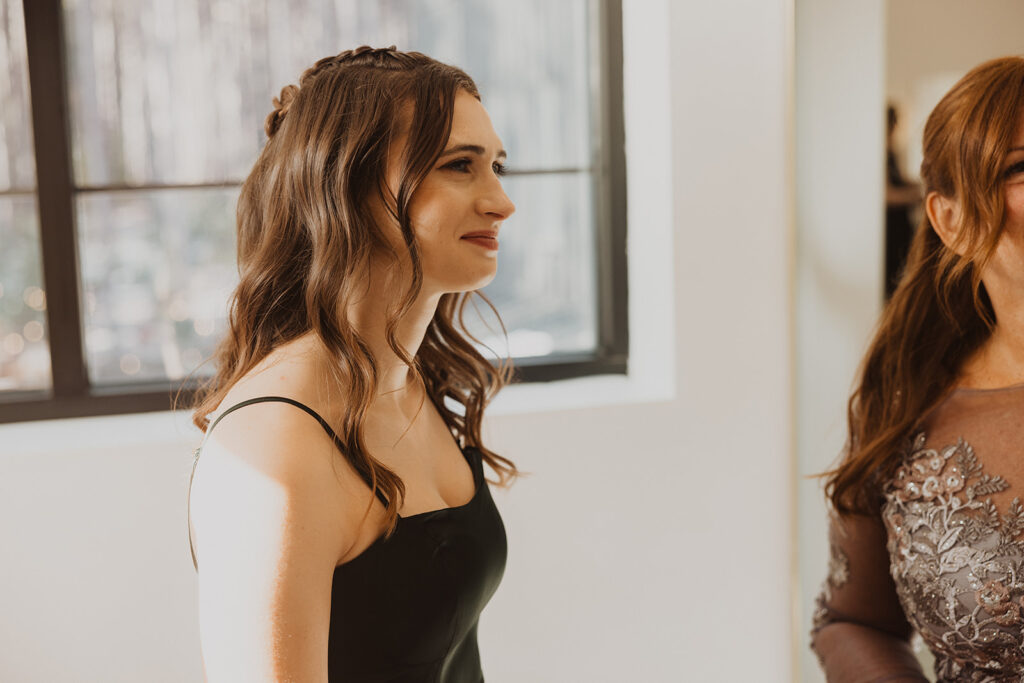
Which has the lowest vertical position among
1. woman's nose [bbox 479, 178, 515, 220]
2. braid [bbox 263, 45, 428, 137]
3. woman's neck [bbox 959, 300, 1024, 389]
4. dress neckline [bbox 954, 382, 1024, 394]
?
dress neckline [bbox 954, 382, 1024, 394]

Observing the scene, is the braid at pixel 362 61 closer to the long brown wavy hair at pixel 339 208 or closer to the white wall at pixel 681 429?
the long brown wavy hair at pixel 339 208

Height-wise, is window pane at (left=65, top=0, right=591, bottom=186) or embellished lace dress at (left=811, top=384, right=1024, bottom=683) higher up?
window pane at (left=65, top=0, right=591, bottom=186)

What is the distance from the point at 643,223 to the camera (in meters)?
2.26

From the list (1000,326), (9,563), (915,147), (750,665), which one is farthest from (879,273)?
(9,563)

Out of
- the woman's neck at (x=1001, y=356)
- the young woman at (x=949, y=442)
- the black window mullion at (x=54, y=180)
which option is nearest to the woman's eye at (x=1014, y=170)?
the young woman at (x=949, y=442)

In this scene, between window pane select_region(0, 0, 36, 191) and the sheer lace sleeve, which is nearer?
the sheer lace sleeve

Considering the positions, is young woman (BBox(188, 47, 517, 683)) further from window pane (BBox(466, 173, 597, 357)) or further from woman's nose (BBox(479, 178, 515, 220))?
window pane (BBox(466, 173, 597, 357))

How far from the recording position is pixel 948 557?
1.27 metres

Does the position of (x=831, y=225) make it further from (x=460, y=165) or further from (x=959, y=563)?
(x=460, y=165)

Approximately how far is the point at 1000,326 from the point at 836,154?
30.0 inches

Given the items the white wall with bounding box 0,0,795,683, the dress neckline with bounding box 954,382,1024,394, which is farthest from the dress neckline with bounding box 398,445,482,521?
the dress neckline with bounding box 954,382,1024,394

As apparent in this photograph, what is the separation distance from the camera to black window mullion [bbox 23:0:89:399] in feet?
6.31

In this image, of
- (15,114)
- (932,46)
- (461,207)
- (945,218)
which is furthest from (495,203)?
(15,114)

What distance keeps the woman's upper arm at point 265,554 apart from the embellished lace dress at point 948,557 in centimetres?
89
